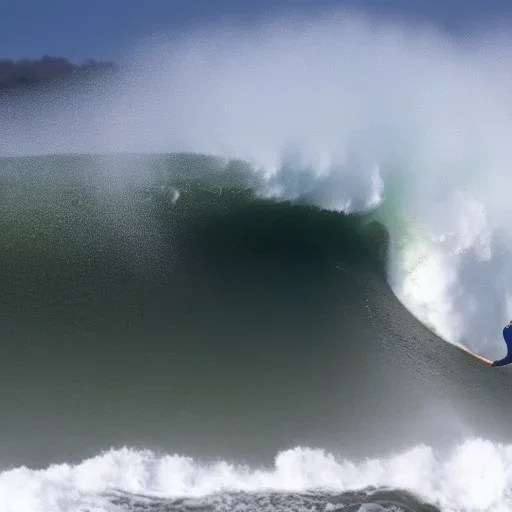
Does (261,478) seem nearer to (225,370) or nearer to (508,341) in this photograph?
(225,370)

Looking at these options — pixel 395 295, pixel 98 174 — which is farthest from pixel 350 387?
pixel 98 174

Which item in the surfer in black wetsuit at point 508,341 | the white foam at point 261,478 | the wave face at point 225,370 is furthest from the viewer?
the surfer in black wetsuit at point 508,341

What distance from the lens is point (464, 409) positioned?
1072 centimetres

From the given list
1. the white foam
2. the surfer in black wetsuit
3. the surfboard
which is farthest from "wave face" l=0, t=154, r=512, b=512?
the surfer in black wetsuit

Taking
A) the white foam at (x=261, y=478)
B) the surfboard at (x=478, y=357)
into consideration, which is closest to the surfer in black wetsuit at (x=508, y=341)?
the surfboard at (x=478, y=357)

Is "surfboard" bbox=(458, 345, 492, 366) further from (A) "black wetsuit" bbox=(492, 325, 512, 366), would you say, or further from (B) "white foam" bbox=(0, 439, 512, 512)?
(B) "white foam" bbox=(0, 439, 512, 512)

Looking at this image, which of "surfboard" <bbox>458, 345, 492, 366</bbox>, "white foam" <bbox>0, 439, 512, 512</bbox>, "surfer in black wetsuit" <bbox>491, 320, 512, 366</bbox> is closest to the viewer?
"white foam" <bbox>0, 439, 512, 512</bbox>

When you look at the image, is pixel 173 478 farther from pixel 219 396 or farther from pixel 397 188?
pixel 397 188

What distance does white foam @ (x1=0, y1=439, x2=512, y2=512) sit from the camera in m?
8.24

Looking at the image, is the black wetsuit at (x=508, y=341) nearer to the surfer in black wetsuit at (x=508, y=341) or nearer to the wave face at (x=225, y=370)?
the surfer in black wetsuit at (x=508, y=341)

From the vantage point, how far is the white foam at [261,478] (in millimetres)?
8242

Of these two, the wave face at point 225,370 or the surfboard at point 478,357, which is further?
the surfboard at point 478,357

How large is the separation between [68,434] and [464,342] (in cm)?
884

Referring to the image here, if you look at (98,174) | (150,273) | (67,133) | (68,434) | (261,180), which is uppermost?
(67,133)
